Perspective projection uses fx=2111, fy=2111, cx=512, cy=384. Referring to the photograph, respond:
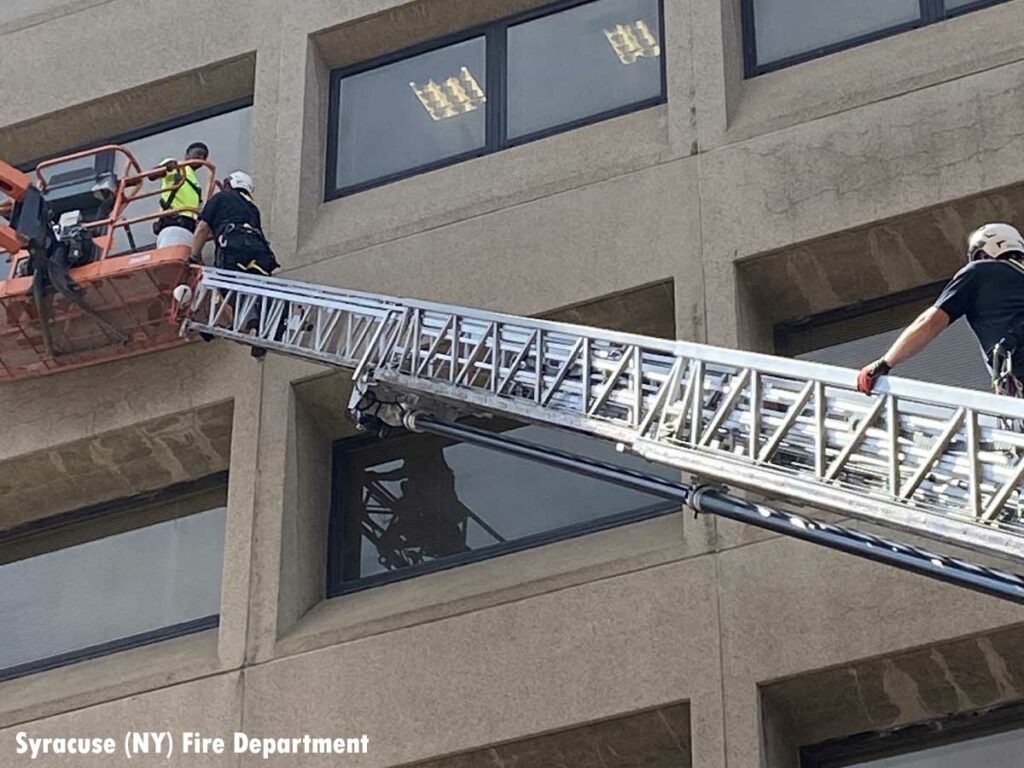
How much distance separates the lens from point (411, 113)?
748 inches

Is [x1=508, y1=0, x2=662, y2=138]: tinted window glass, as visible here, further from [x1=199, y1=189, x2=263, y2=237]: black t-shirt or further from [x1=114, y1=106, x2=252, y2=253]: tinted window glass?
[x1=114, y1=106, x2=252, y2=253]: tinted window glass

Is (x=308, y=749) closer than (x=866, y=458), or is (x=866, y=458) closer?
(x=866, y=458)

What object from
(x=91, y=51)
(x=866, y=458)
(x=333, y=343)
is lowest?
(x=866, y=458)

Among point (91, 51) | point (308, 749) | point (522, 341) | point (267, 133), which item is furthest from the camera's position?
point (91, 51)

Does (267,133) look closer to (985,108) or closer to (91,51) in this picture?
(91,51)

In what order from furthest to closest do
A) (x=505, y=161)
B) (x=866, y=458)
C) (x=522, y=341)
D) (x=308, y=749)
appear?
(x=505, y=161) → (x=308, y=749) → (x=522, y=341) → (x=866, y=458)

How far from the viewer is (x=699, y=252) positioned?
1622 centimetres

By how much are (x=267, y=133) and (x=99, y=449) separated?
3.22 metres

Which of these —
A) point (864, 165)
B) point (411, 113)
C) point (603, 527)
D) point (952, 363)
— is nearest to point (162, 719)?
point (603, 527)

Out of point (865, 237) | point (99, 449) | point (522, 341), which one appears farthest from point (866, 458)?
point (99, 449)

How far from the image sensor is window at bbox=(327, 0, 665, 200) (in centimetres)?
1811

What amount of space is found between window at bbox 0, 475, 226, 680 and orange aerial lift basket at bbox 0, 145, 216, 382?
4.63ft

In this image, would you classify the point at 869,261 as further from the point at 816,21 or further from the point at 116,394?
the point at 116,394

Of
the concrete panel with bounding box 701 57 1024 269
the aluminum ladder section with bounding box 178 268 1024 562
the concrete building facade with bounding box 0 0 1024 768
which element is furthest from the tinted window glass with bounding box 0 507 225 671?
the concrete panel with bounding box 701 57 1024 269
